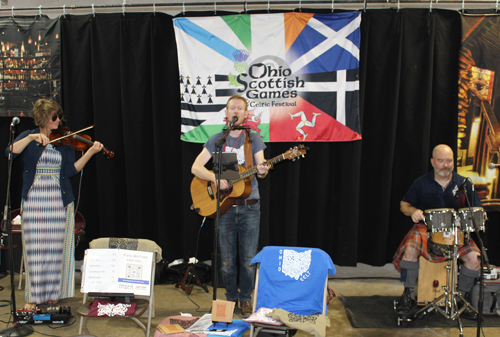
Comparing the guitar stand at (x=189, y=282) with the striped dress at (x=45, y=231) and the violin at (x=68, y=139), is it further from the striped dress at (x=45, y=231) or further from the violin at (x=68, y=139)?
the violin at (x=68, y=139)

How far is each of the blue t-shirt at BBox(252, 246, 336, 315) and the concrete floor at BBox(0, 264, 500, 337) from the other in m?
0.56

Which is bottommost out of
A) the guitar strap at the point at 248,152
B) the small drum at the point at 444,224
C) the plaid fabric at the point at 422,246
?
the plaid fabric at the point at 422,246

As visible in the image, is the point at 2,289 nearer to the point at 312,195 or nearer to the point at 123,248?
the point at 123,248

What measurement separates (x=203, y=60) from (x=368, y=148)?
215 cm

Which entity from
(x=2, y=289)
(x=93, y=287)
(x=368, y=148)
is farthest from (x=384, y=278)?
(x=2, y=289)

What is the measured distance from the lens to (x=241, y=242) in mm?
3861

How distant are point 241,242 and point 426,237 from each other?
5.72ft

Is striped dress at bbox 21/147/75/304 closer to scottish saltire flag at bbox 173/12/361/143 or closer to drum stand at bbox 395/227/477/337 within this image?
scottish saltire flag at bbox 173/12/361/143

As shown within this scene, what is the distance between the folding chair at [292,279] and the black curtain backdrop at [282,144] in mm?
1448

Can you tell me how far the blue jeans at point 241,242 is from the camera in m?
3.76

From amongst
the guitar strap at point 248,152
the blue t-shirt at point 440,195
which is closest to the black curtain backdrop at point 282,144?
the blue t-shirt at point 440,195

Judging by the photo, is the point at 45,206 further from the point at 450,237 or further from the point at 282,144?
the point at 450,237

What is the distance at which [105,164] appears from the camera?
5.07m

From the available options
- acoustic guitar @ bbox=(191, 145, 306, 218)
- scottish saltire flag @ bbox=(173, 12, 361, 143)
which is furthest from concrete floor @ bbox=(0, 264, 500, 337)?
scottish saltire flag @ bbox=(173, 12, 361, 143)
